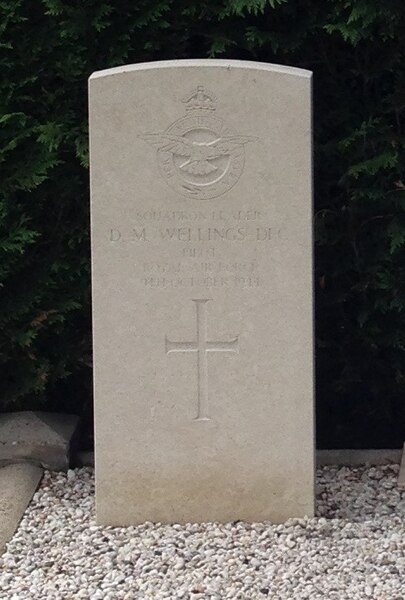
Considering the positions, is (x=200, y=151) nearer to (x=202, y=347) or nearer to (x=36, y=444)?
(x=202, y=347)

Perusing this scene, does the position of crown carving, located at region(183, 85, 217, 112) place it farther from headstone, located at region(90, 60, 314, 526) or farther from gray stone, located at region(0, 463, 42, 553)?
gray stone, located at region(0, 463, 42, 553)

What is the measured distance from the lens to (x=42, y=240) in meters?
5.55

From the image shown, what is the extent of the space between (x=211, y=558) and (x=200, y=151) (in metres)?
1.57

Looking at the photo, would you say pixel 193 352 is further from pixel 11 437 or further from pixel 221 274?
pixel 11 437

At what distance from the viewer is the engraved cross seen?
4.64 metres

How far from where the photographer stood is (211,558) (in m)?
4.31

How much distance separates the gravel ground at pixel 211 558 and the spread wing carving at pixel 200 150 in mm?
1440

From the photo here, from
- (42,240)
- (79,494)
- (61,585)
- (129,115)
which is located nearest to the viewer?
(61,585)

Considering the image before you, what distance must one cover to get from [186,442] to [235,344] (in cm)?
45

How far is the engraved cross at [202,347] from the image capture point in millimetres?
4637

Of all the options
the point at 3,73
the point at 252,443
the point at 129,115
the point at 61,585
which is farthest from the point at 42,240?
the point at 61,585

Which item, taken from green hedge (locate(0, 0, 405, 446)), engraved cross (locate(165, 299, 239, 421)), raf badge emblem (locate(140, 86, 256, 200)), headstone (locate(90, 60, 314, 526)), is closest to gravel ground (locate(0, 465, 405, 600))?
headstone (locate(90, 60, 314, 526))

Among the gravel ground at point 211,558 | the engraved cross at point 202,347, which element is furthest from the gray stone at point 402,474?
the engraved cross at point 202,347

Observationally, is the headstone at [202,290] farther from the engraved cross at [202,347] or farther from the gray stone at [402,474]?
the gray stone at [402,474]
